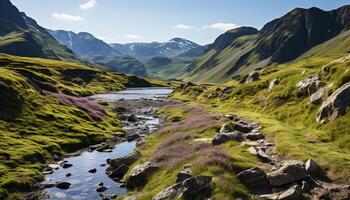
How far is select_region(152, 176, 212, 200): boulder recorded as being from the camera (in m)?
30.1

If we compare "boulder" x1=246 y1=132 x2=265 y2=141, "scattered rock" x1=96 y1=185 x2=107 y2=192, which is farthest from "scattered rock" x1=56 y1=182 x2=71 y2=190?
"boulder" x1=246 y1=132 x2=265 y2=141

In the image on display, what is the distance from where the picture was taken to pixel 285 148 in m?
42.2

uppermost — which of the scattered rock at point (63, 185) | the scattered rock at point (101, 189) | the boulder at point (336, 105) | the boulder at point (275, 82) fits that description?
the boulder at point (275, 82)

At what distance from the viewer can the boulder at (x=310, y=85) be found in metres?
62.0

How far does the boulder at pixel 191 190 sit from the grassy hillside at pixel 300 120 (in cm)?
1150

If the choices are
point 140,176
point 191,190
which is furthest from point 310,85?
point 191,190

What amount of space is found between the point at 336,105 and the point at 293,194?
24.4 meters

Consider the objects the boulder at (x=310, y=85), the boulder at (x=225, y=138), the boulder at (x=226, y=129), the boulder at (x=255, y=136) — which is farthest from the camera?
the boulder at (x=310, y=85)

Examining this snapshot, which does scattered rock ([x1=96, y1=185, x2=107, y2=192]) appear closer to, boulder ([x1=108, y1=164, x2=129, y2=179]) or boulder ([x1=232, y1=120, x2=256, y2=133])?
boulder ([x1=108, y1=164, x2=129, y2=179])

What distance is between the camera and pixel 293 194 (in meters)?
28.8

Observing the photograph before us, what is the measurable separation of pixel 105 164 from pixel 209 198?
1070 inches

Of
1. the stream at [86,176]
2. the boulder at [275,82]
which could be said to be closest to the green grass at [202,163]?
the stream at [86,176]

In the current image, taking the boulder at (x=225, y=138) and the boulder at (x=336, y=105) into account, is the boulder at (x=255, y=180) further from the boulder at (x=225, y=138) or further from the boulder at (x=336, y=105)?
the boulder at (x=336, y=105)

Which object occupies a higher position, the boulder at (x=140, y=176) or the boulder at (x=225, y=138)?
the boulder at (x=225, y=138)
